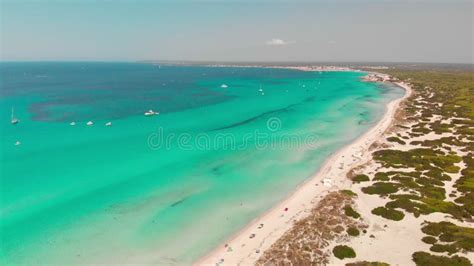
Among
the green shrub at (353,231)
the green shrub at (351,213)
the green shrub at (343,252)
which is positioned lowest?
the green shrub at (343,252)

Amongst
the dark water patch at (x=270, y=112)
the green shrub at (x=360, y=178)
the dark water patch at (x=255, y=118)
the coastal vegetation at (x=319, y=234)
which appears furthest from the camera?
the dark water patch at (x=270, y=112)

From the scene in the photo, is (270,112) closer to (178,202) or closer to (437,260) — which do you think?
(178,202)

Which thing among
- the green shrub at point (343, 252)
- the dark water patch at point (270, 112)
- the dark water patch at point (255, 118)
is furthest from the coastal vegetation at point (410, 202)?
the dark water patch at point (270, 112)

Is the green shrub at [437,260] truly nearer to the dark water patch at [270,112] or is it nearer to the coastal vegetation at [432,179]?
the coastal vegetation at [432,179]

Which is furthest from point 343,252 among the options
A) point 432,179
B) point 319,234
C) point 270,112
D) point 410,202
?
point 270,112

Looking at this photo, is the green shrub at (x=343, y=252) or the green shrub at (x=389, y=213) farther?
the green shrub at (x=389, y=213)
